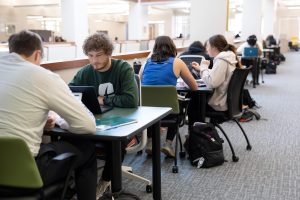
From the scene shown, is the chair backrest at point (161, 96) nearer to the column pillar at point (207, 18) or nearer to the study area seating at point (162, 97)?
the study area seating at point (162, 97)

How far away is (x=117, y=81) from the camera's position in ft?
7.73

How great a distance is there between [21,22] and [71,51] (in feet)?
35.9

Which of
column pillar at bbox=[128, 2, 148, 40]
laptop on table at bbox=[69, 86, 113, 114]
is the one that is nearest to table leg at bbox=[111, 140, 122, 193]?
laptop on table at bbox=[69, 86, 113, 114]

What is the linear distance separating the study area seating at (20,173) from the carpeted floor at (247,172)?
3.38ft

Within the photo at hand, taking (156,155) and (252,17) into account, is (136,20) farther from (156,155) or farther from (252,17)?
(156,155)

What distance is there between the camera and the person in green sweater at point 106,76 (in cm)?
223

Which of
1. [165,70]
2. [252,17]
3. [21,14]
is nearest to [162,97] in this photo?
[165,70]

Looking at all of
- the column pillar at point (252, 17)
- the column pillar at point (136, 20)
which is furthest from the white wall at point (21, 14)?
the column pillar at point (252, 17)

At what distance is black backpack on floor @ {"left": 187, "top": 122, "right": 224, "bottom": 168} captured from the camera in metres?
2.91

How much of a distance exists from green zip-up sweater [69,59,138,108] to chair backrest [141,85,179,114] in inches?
18.6

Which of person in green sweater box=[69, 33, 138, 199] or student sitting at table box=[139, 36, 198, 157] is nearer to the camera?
person in green sweater box=[69, 33, 138, 199]

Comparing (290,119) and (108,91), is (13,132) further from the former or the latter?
(290,119)

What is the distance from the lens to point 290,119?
455 centimetres

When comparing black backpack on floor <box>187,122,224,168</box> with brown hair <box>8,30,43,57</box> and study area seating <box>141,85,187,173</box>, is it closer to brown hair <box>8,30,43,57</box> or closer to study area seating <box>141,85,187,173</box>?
study area seating <box>141,85,187,173</box>
